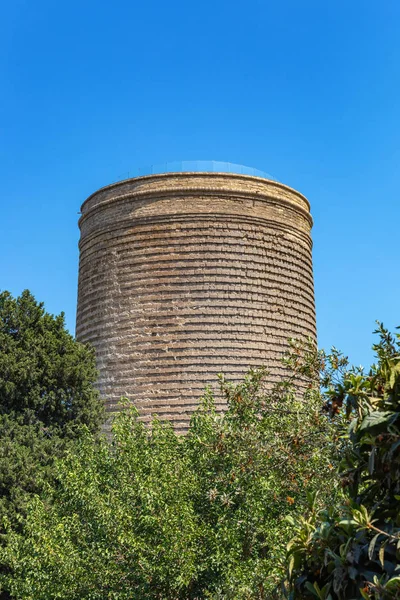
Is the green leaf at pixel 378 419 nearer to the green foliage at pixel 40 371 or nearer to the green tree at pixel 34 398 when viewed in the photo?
the green tree at pixel 34 398

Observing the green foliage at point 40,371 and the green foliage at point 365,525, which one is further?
the green foliage at point 40,371

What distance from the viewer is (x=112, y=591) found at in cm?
999

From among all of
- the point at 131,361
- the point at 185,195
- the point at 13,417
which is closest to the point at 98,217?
the point at 185,195

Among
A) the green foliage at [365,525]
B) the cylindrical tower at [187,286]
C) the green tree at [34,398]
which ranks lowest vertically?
the green foliage at [365,525]

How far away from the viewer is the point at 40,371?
52.9 ft

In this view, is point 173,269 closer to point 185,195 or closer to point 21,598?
point 185,195

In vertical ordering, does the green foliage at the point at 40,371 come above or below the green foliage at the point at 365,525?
above

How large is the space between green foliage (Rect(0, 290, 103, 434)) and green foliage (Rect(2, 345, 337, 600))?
14.9 feet

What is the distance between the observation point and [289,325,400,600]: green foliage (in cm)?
466

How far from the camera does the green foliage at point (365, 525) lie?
15.3 feet

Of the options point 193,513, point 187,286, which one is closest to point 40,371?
point 187,286

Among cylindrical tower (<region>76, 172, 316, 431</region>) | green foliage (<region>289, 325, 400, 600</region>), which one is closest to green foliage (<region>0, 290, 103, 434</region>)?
cylindrical tower (<region>76, 172, 316, 431</region>)

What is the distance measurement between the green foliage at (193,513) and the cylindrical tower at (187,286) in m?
8.28

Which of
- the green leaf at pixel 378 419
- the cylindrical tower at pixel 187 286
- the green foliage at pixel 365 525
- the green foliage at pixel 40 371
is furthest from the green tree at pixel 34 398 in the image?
the green leaf at pixel 378 419
